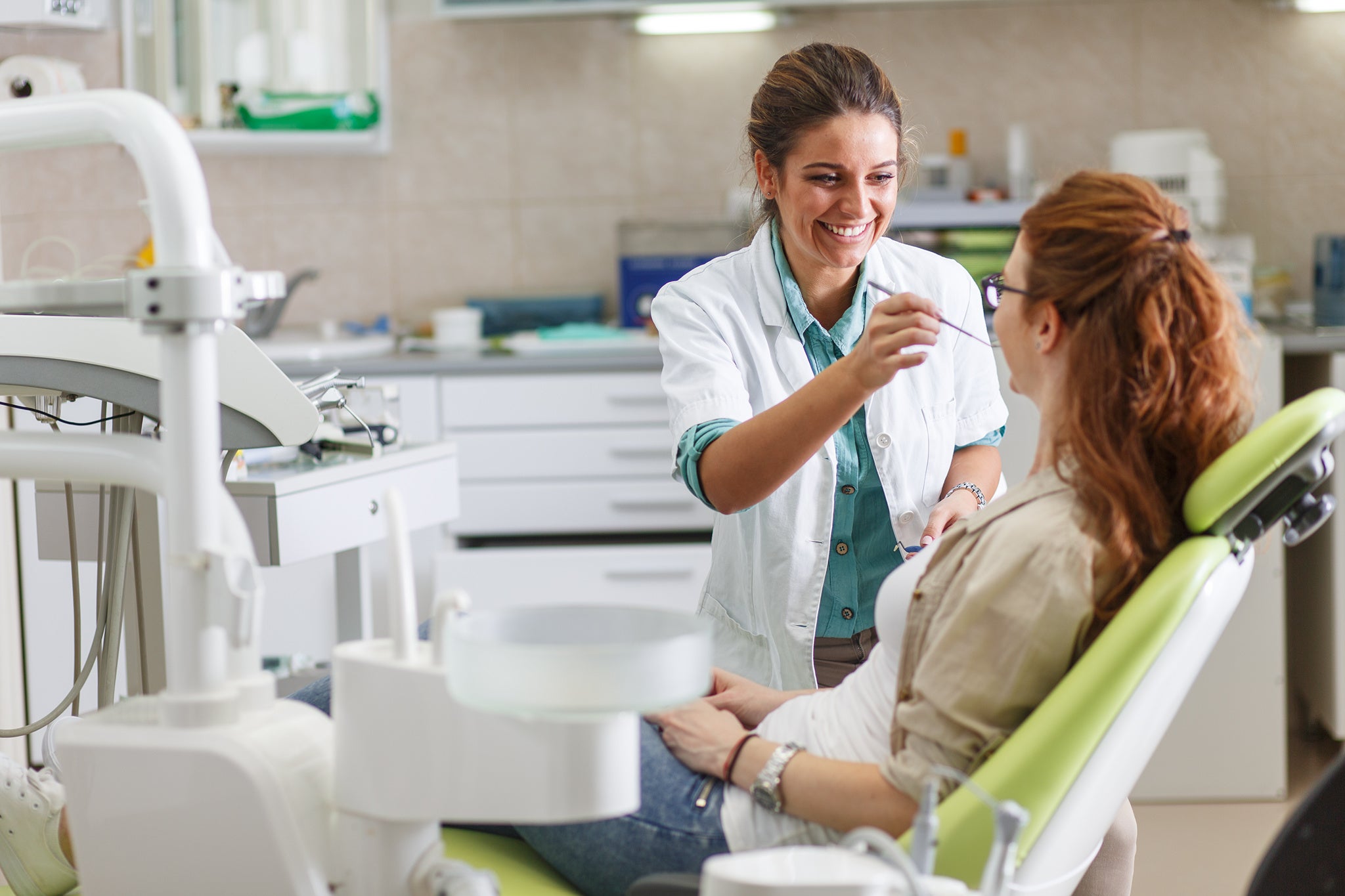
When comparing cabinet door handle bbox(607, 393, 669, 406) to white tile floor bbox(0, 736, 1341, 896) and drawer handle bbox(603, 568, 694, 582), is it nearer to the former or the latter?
drawer handle bbox(603, 568, 694, 582)

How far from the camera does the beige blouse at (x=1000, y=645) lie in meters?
1.00

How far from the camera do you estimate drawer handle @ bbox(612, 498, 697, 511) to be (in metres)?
2.88

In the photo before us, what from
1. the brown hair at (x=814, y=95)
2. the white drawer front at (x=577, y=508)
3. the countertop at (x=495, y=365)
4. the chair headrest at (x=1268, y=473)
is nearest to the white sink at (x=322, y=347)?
the countertop at (x=495, y=365)

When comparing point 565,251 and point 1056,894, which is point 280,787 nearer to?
point 1056,894

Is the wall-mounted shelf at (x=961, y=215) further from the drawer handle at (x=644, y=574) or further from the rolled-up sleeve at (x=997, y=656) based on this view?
the rolled-up sleeve at (x=997, y=656)

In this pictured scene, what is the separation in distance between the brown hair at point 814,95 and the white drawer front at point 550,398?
1272 mm

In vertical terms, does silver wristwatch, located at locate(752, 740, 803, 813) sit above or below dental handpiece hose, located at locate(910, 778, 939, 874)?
below

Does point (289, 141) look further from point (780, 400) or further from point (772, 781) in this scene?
point (772, 781)

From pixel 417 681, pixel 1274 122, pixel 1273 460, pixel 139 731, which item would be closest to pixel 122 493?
pixel 139 731

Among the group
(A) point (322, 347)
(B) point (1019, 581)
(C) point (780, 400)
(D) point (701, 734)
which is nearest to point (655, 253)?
(A) point (322, 347)

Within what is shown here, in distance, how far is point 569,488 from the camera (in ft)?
9.45

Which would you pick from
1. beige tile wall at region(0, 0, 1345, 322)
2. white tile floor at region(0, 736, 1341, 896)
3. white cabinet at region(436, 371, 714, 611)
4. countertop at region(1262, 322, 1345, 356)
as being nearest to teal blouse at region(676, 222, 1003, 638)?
white tile floor at region(0, 736, 1341, 896)

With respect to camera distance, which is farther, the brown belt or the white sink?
the white sink

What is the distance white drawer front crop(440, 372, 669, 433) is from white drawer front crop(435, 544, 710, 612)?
292 millimetres
